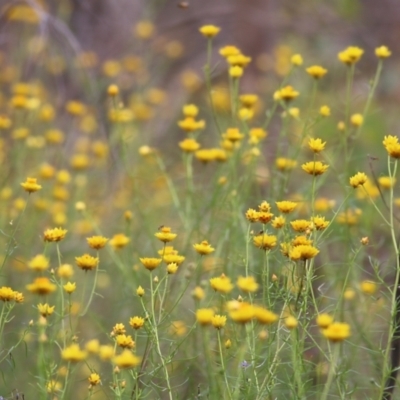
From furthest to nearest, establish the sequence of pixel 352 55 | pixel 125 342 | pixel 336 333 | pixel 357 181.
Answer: pixel 352 55 < pixel 357 181 < pixel 125 342 < pixel 336 333

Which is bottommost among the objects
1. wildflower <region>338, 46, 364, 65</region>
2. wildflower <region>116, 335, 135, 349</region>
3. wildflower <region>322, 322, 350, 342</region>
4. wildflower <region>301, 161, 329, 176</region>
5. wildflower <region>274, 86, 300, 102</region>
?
wildflower <region>116, 335, 135, 349</region>

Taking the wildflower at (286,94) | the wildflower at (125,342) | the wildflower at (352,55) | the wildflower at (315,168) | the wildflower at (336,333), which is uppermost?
the wildflower at (352,55)

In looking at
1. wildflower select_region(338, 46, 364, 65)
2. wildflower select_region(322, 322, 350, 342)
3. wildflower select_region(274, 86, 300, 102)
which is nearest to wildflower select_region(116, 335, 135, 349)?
wildflower select_region(322, 322, 350, 342)

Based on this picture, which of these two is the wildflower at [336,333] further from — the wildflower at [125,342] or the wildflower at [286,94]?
the wildflower at [286,94]

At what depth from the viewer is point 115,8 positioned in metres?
6.18

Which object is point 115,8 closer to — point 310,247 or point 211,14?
point 211,14

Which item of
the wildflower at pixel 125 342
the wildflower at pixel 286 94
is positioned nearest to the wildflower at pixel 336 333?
the wildflower at pixel 125 342

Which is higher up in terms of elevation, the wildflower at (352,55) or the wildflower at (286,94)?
the wildflower at (352,55)

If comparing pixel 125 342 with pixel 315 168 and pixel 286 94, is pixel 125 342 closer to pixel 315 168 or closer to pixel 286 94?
pixel 315 168

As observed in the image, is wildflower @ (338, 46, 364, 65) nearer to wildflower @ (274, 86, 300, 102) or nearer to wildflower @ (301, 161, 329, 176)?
wildflower @ (274, 86, 300, 102)

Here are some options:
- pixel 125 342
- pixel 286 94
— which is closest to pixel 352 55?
pixel 286 94

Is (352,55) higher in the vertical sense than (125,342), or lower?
higher

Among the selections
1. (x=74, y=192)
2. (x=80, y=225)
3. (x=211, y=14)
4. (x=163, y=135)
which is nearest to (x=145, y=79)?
(x=163, y=135)

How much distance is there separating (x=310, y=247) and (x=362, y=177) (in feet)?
0.90
